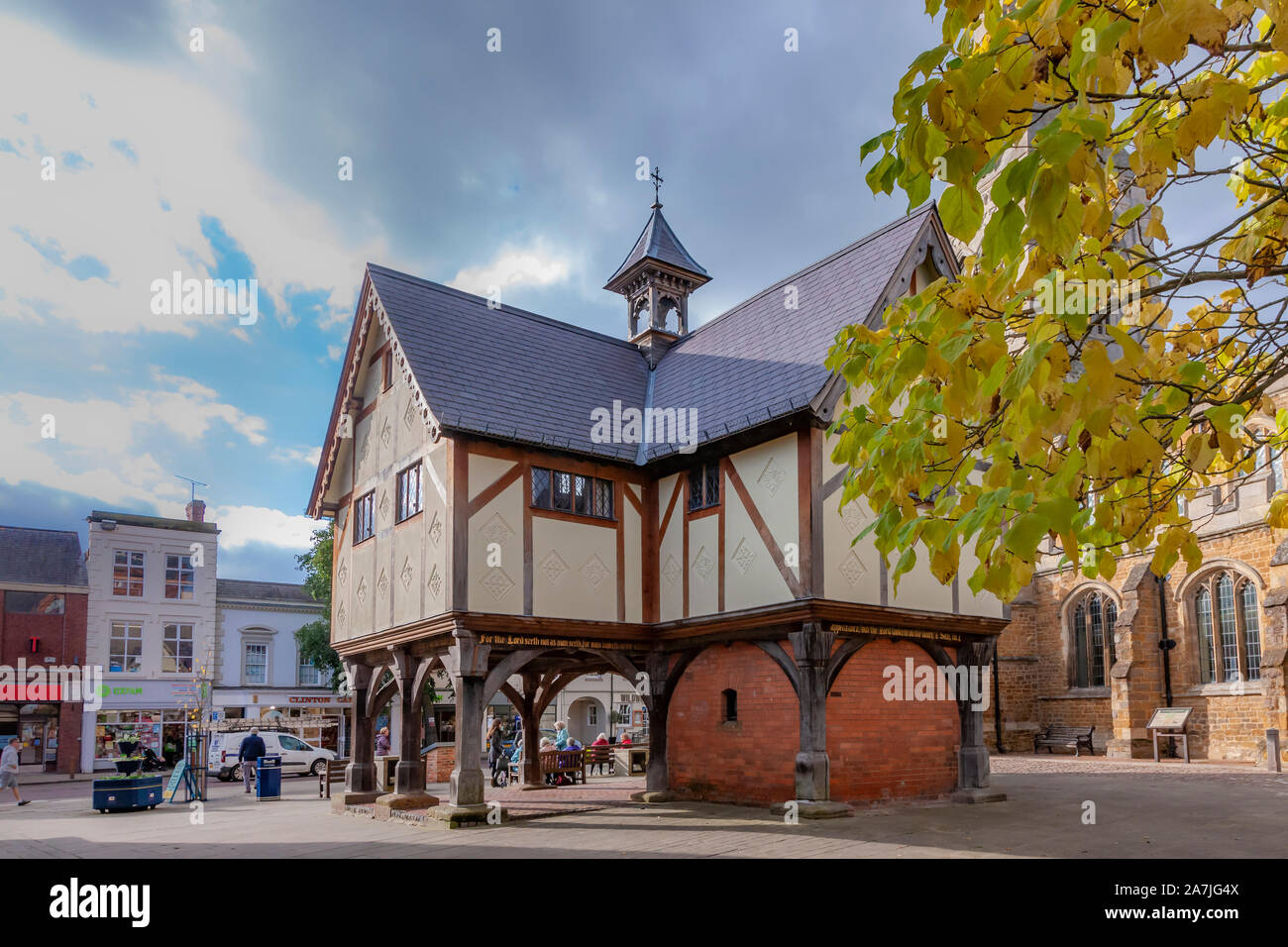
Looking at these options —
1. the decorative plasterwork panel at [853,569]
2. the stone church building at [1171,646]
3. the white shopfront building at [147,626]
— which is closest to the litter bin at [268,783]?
the decorative plasterwork panel at [853,569]

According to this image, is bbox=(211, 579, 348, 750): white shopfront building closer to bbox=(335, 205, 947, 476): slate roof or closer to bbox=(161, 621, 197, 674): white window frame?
bbox=(161, 621, 197, 674): white window frame

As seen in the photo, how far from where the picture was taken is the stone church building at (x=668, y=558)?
48.3ft

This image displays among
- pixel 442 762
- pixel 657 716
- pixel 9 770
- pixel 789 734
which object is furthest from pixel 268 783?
pixel 789 734

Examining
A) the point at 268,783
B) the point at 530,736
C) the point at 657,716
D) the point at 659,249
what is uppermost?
the point at 659,249

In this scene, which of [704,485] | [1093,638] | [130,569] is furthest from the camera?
[130,569]

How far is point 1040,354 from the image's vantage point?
3268 millimetres

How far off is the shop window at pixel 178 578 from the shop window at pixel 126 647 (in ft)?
5.79

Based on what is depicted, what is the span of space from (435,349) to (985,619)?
10.2m

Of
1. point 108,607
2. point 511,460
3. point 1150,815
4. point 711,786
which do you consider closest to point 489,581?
point 511,460

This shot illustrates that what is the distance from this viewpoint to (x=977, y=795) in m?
15.8

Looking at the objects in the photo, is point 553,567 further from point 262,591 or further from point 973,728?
point 262,591

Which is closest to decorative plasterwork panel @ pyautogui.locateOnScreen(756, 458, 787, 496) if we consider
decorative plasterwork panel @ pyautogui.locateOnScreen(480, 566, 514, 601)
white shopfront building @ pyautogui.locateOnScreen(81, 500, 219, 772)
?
decorative plasterwork panel @ pyautogui.locateOnScreen(480, 566, 514, 601)

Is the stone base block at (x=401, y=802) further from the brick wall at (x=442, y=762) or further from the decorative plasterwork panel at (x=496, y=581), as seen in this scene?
the brick wall at (x=442, y=762)

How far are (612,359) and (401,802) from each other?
941 cm
